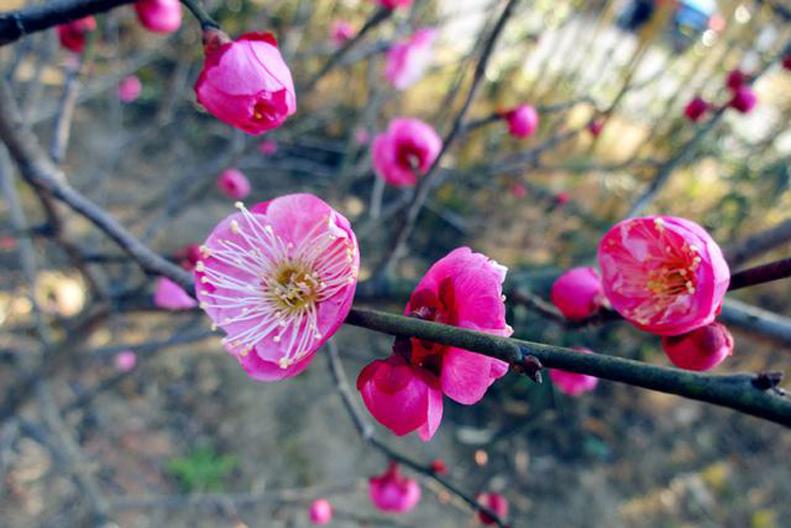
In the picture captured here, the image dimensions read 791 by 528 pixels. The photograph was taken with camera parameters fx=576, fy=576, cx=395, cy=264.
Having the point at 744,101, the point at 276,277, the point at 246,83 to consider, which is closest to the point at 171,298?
the point at 276,277

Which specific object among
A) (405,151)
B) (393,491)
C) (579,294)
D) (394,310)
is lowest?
(394,310)

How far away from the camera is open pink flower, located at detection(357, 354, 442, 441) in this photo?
539 millimetres

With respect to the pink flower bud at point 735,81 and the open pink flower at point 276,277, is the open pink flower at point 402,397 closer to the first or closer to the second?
the open pink flower at point 276,277

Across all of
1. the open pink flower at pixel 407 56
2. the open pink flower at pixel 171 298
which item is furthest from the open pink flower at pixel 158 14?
the open pink flower at pixel 407 56

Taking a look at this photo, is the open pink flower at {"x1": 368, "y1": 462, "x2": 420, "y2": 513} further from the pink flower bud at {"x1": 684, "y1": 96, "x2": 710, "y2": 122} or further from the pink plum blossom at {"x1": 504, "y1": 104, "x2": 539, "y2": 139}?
the pink flower bud at {"x1": 684, "y1": 96, "x2": 710, "y2": 122}

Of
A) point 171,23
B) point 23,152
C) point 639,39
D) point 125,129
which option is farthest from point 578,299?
point 125,129

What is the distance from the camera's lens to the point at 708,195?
3646 mm

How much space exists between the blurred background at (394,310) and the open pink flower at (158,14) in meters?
0.81

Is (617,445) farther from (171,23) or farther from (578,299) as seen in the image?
(171,23)

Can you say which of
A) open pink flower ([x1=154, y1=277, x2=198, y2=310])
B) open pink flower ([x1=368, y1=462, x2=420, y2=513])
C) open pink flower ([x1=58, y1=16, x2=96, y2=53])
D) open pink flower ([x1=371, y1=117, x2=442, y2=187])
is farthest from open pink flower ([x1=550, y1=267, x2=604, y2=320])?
open pink flower ([x1=58, y1=16, x2=96, y2=53])

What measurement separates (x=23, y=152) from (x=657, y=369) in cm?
93

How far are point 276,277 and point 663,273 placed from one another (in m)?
0.47

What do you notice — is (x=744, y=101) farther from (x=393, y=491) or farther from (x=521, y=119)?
(x=393, y=491)

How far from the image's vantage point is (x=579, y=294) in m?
0.74
